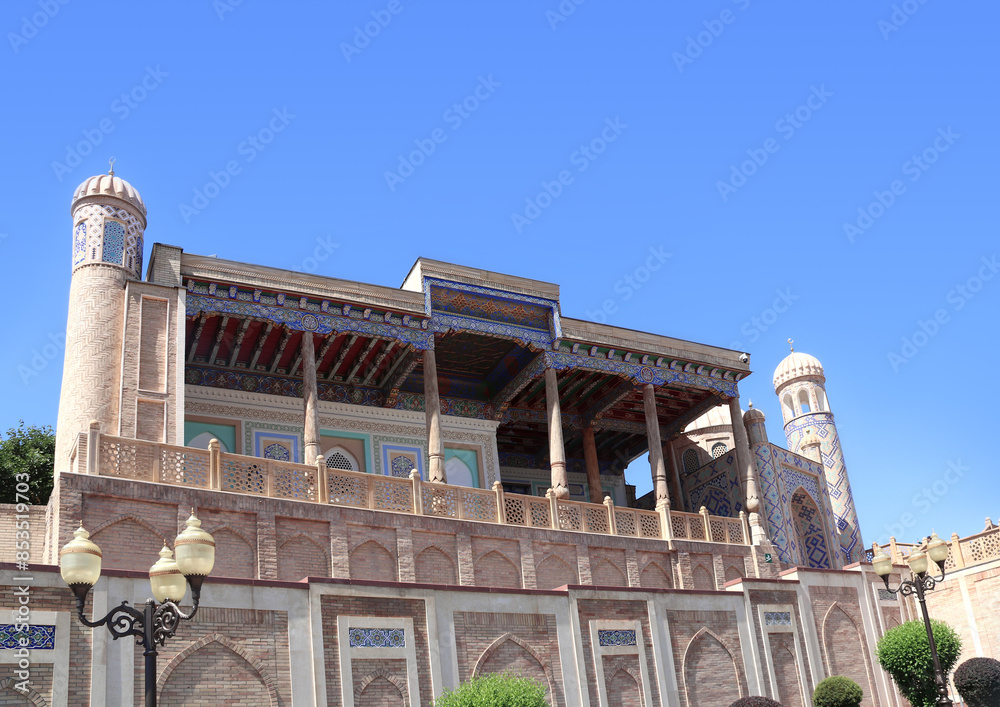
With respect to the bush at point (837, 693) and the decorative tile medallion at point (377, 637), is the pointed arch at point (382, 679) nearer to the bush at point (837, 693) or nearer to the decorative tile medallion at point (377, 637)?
the decorative tile medallion at point (377, 637)

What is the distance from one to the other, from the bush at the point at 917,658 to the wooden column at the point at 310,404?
1083cm

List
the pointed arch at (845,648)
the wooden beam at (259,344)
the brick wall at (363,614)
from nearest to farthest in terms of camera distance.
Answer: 1. the brick wall at (363,614)
2. the pointed arch at (845,648)
3. the wooden beam at (259,344)

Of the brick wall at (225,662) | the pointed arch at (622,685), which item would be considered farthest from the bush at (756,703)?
the brick wall at (225,662)

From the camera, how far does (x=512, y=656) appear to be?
14.2m

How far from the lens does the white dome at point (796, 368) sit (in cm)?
3541

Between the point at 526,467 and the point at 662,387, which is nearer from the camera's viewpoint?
the point at 662,387

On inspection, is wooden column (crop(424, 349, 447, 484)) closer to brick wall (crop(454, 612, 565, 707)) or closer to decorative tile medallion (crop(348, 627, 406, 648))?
brick wall (crop(454, 612, 565, 707))

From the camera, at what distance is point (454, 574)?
18031 mm

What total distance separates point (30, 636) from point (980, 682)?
586 inches

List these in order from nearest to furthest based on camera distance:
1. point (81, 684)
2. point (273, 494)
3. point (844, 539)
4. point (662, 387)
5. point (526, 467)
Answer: point (81, 684)
point (273, 494)
point (662, 387)
point (526, 467)
point (844, 539)

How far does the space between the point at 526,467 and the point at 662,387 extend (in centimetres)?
492

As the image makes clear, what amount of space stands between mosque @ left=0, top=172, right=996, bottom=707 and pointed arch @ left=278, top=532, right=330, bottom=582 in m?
0.04

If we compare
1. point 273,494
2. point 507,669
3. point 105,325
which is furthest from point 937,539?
point 105,325

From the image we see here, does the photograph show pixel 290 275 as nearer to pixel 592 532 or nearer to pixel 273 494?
pixel 273 494
